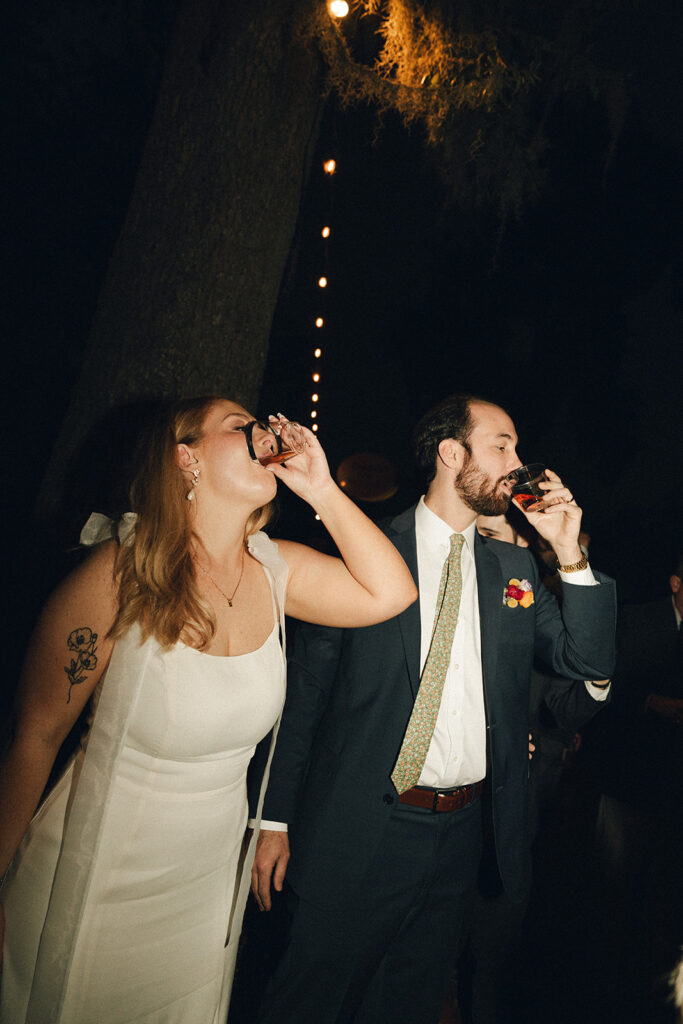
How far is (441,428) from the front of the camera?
102 inches

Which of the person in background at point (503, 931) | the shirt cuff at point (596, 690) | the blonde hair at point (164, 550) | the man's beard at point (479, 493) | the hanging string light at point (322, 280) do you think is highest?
the hanging string light at point (322, 280)

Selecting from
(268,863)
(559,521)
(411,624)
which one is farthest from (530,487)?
(268,863)

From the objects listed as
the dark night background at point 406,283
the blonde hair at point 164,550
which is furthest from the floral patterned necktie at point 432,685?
the dark night background at point 406,283

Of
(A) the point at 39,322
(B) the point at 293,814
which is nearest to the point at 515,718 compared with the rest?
(B) the point at 293,814

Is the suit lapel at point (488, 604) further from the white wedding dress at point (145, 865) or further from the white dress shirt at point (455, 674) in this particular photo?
the white wedding dress at point (145, 865)

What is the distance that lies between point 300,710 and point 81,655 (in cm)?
94

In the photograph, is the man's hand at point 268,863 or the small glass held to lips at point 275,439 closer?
the small glass held to lips at point 275,439

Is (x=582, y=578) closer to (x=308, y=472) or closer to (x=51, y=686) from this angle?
(x=308, y=472)

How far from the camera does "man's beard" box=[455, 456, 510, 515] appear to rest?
2312mm

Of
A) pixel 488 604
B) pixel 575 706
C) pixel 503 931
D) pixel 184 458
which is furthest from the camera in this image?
pixel 503 931

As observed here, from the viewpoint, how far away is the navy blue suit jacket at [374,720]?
1.92 meters

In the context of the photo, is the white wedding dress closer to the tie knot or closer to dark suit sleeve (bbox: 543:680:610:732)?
the tie knot

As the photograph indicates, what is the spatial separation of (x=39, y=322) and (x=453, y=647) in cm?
746

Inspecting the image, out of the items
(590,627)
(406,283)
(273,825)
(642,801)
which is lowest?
(273,825)
